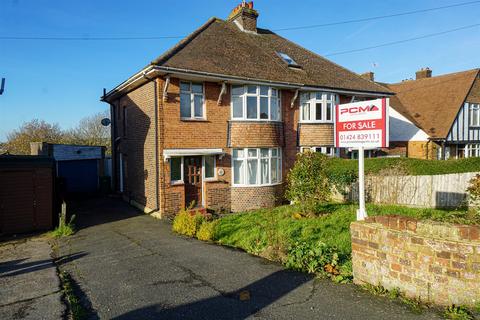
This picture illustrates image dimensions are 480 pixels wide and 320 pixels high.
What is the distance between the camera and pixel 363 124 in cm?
607

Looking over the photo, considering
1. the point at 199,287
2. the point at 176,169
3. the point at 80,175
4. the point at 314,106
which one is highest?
the point at 314,106

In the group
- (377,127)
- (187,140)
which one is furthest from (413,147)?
(377,127)

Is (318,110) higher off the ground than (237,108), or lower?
higher

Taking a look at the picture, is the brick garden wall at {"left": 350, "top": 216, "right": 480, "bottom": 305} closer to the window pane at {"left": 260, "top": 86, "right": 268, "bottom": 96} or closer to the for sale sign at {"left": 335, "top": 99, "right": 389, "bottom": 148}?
the for sale sign at {"left": 335, "top": 99, "right": 389, "bottom": 148}

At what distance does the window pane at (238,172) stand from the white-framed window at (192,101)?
2.43m

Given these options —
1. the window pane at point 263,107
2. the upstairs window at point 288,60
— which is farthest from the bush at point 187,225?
the upstairs window at point 288,60

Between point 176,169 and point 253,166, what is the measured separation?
334 cm

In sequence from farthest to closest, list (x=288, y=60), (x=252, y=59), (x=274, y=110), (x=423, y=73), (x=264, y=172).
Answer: (x=423, y=73), (x=288, y=60), (x=252, y=59), (x=274, y=110), (x=264, y=172)

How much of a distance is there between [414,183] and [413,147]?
1221 cm

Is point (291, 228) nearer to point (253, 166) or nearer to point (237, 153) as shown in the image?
point (253, 166)

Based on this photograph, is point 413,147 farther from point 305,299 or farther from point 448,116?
point 305,299

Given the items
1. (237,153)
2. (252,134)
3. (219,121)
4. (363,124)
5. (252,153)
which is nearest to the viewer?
(363,124)

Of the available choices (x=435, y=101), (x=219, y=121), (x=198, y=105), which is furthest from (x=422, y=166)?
(x=435, y=101)

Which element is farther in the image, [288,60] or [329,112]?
[288,60]
